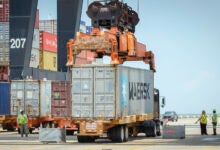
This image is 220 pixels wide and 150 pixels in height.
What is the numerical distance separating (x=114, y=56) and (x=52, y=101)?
28.8ft

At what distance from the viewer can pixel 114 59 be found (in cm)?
3080

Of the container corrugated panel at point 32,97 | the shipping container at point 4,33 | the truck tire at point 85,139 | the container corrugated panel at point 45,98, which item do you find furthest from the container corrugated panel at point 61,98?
the shipping container at point 4,33

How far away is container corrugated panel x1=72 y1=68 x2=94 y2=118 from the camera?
2877 centimetres

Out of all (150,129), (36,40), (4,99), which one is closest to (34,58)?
(36,40)

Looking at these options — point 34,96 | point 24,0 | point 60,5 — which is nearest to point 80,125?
point 34,96

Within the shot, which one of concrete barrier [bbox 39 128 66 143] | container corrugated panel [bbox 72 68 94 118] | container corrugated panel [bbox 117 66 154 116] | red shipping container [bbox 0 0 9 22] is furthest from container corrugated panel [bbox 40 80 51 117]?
red shipping container [bbox 0 0 9 22]

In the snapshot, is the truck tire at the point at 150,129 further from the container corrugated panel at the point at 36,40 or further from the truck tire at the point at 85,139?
the container corrugated panel at the point at 36,40

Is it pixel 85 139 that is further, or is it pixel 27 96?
pixel 27 96

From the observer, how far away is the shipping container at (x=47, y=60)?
84.5 m

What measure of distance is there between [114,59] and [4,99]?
48.1 ft

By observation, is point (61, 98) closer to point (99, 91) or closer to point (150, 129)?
point (150, 129)

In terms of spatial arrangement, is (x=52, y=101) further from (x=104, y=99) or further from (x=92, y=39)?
(x=104, y=99)

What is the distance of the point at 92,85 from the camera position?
28.8m

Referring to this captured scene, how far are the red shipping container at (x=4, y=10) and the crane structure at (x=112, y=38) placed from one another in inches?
903
